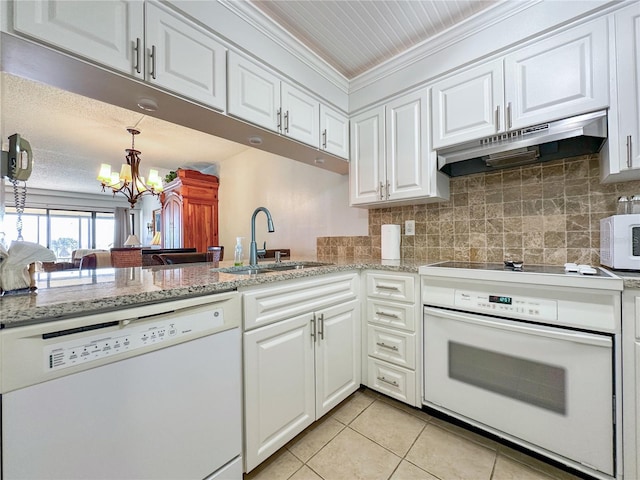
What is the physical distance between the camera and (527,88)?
4.85 ft

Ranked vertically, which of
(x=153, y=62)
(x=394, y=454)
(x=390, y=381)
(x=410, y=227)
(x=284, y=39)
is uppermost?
(x=284, y=39)

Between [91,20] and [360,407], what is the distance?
2342mm

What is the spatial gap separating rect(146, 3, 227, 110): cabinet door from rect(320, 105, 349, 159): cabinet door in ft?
2.64

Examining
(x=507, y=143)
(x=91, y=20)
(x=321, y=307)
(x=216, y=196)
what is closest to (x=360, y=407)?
(x=321, y=307)

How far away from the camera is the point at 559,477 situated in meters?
1.19

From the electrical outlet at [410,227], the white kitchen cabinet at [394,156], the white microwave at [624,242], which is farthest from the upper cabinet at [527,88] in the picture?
the electrical outlet at [410,227]

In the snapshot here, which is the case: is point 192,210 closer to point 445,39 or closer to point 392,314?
point 392,314

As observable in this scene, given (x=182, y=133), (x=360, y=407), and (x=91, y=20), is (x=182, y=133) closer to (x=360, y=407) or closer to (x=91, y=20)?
(x=91, y=20)

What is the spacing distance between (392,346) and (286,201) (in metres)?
2.17

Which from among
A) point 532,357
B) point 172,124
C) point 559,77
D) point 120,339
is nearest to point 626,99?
point 559,77

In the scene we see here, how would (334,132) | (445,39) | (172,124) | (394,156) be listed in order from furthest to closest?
(172,124) → (334,132) → (394,156) → (445,39)

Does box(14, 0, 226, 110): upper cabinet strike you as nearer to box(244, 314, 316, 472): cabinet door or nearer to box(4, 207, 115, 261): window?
box(244, 314, 316, 472): cabinet door

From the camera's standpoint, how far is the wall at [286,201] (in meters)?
2.73

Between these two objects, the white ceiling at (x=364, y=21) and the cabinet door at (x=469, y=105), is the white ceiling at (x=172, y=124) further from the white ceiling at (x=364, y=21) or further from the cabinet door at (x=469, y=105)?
the cabinet door at (x=469, y=105)
